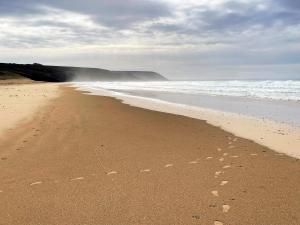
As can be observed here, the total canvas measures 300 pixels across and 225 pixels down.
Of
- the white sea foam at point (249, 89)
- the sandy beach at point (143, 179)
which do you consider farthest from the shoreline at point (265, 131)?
the white sea foam at point (249, 89)

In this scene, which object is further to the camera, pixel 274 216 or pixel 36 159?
pixel 36 159

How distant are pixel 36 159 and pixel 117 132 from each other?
4462mm

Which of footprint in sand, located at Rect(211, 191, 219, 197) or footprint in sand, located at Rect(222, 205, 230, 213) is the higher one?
footprint in sand, located at Rect(222, 205, 230, 213)

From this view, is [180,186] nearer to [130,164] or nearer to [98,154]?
[130,164]

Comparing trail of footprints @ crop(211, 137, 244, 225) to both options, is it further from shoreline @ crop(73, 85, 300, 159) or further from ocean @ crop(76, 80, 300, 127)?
ocean @ crop(76, 80, 300, 127)

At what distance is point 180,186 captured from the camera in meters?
6.79

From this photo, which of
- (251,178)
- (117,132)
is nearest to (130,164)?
(251,178)

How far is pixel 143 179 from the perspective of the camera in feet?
23.8

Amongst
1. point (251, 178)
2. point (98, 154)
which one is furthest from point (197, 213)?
point (98, 154)

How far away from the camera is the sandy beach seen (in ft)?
17.9

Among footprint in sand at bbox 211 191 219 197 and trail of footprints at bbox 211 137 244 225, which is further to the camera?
footprint in sand at bbox 211 191 219 197

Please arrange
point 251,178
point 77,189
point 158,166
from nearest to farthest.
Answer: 1. point 77,189
2. point 251,178
3. point 158,166

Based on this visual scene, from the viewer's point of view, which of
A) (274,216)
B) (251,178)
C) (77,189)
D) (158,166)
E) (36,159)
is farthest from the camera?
(36,159)

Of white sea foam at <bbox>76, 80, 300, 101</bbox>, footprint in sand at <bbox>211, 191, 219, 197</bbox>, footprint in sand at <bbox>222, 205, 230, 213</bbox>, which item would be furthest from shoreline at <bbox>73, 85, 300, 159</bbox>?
white sea foam at <bbox>76, 80, 300, 101</bbox>
